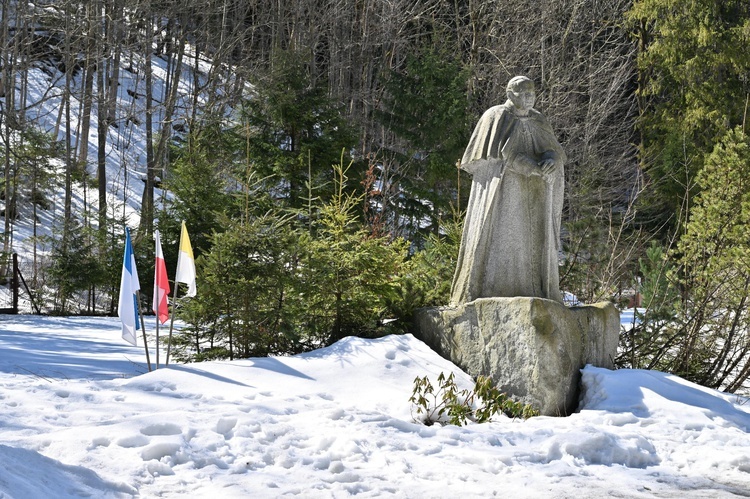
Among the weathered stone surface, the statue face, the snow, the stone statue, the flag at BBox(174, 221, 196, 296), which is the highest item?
the statue face

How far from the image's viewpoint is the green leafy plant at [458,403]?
22.8ft

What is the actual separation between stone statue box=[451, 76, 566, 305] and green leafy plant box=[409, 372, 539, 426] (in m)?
1.18

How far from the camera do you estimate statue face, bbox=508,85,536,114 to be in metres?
8.23

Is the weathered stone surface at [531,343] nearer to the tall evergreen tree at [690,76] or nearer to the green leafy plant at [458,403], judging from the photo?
the green leafy plant at [458,403]

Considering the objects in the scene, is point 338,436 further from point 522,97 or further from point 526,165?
point 522,97

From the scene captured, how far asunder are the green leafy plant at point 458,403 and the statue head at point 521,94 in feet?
8.97

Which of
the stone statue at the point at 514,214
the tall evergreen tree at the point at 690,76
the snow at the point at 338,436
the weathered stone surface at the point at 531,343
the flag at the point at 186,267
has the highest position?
the tall evergreen tree at the point at 690,76

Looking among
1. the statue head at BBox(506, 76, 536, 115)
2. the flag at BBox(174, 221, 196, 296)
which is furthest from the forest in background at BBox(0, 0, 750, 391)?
the statue head at BBox(506, 76, 536, 115)

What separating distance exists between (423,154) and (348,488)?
56.6 feet

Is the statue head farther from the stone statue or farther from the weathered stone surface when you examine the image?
the weathered stone surface

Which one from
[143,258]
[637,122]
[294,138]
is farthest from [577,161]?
[143,258]

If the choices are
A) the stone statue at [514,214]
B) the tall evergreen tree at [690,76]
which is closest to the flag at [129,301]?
the stone statue at [514,214]

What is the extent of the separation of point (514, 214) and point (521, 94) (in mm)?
1190

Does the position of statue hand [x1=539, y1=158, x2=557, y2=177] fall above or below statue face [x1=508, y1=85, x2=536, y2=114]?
below
